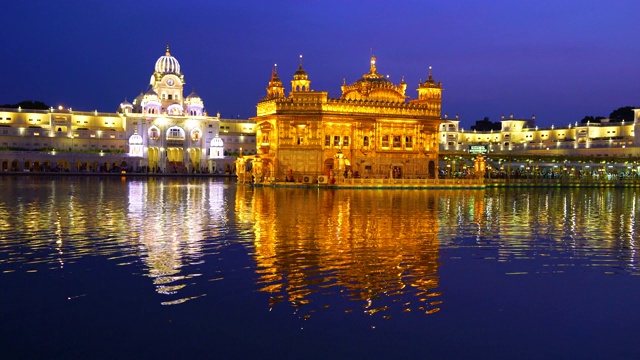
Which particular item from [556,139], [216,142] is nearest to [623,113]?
[556,139]

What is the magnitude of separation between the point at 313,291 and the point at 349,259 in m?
3.09

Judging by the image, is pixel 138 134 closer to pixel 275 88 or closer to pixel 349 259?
pixel 275 88

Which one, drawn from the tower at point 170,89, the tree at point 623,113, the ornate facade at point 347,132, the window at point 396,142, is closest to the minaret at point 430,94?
the ornate facade at point 347,132

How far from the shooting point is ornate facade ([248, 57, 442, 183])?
172 feet

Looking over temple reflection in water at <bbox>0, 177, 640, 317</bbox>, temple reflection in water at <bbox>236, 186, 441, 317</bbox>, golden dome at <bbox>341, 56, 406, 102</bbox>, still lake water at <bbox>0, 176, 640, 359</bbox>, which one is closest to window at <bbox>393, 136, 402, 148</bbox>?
golden dome at <bbox>341, 56, 406, 102</bbox>

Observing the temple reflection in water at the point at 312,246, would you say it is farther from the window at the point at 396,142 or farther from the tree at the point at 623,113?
the tree at the point at 623,113

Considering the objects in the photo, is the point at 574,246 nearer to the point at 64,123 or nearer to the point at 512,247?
the point at 512,247

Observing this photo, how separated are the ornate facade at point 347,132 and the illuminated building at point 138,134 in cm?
4212

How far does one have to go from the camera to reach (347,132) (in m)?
54.3

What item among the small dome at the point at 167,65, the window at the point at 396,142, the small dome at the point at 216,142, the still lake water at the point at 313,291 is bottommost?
the still lake water at the point at 313,291

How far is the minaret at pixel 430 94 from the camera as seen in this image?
59.6 m

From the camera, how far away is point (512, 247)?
15758mm

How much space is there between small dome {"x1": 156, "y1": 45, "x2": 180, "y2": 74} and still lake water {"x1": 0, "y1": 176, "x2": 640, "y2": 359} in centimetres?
8677

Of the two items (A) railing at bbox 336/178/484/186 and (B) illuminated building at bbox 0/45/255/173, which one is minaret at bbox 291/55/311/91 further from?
(B) illuminated building at bbox 0/45/255/173
